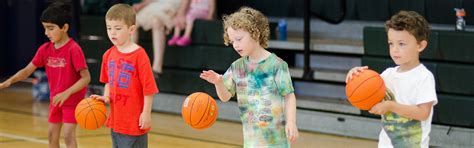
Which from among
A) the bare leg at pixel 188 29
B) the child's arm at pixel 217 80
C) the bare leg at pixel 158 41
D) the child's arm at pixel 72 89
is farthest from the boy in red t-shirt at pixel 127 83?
the bare leg at pixel 158 41

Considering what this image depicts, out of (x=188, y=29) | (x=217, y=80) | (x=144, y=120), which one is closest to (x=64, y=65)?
(x=144, y=120)

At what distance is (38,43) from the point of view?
14945 millimetres

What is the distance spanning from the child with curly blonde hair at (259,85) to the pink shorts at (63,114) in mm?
2152

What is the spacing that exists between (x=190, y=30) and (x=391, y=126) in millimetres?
6263

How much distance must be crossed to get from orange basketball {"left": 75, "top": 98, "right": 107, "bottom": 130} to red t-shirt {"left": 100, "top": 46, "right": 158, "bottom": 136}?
115mm

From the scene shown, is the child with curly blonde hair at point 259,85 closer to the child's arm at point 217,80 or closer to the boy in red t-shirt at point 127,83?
the child's arm at point 217,80

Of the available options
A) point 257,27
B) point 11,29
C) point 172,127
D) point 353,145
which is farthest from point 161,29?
point 257,27

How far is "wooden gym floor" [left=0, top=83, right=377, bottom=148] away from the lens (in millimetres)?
9125

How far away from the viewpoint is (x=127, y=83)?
6039mm

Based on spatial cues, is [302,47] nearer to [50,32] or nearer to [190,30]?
[190,30]

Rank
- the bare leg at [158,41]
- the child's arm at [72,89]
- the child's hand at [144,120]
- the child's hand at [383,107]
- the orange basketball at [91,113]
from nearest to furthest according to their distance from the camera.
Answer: the child's hand at [383,107] < the child's hand at [144,120] < the orange basketball at [91,113] < the child's arm at [72,89] < the bare leg at [158,41]

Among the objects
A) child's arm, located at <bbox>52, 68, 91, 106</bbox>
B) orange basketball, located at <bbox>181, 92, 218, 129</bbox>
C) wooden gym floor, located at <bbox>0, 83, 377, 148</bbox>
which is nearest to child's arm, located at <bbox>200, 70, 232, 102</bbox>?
orange basketball, located at <bbox>181, 92, 218, 129</bbox>

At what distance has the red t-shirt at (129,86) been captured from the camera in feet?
19.8

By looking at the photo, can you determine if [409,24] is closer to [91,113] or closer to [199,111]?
[199,111]
